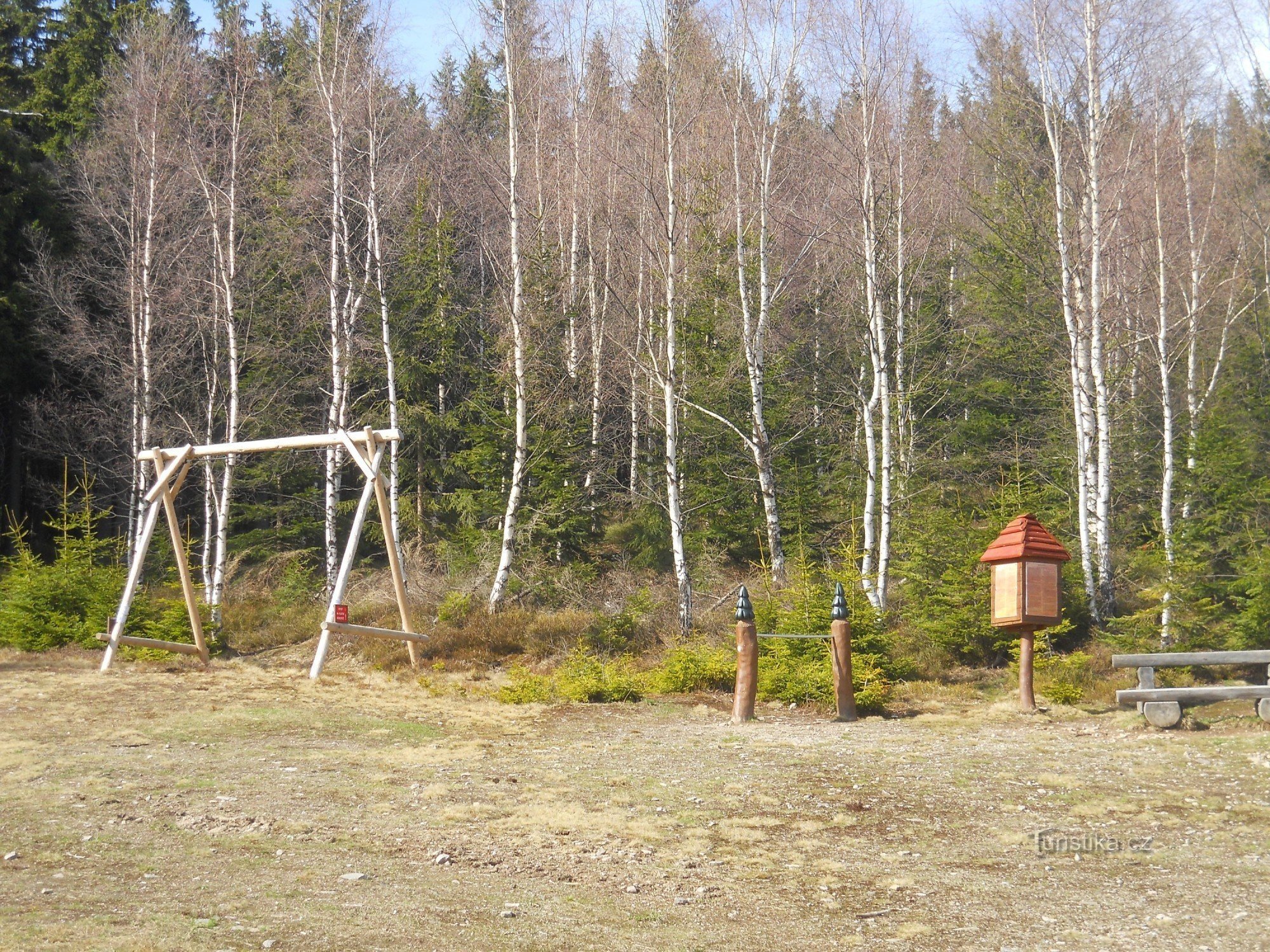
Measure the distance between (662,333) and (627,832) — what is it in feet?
43.6

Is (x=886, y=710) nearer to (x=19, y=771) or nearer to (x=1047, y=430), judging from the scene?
(x=19, y=771)

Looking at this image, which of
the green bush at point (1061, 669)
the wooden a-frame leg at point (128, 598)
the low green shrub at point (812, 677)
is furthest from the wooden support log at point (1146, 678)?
the wooden a-frame leg at point (128, 598)

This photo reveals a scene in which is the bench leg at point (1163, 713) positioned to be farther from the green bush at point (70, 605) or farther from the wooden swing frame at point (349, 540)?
the green bush at point (70, 605)

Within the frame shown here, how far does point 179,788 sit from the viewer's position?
897 centimetres

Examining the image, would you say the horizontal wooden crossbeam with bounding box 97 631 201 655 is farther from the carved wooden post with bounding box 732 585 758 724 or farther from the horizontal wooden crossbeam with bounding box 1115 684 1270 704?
the horizontal wooden crossbeam with bounding box 1115 684 1270 704

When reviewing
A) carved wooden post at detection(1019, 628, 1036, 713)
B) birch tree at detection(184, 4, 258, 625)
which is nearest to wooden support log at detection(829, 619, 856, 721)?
carved wooden post at detection(1019, 628, 1036, 713)

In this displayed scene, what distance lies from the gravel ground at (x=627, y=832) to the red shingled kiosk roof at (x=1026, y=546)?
182 centimetres

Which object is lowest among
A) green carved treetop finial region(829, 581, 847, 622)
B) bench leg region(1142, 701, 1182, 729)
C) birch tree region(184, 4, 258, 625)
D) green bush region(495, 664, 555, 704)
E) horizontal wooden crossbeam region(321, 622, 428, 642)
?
green bush region(495, 664, 555, 704)

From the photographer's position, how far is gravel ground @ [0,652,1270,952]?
19.8ft

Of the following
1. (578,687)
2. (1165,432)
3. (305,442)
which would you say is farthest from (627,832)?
(1165,432)

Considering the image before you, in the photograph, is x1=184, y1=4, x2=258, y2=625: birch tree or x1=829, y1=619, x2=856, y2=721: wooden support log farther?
x1=184, y1=4, x2=258, y2=625: birch tree

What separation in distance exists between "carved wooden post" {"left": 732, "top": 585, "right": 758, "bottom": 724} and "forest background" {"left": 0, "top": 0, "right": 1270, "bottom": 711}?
6.36 ft

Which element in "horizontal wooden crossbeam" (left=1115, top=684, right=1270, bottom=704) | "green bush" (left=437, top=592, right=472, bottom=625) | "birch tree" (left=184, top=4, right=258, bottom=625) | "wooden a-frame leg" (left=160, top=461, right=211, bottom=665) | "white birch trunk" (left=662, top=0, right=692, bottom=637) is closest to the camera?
"horizontal wooden crossbeam" (left=1115, top=684, right=1270, bottom=704)

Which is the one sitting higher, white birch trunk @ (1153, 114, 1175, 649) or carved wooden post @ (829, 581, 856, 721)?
white birch trunk @ (1153, 114, 1175, 649)
